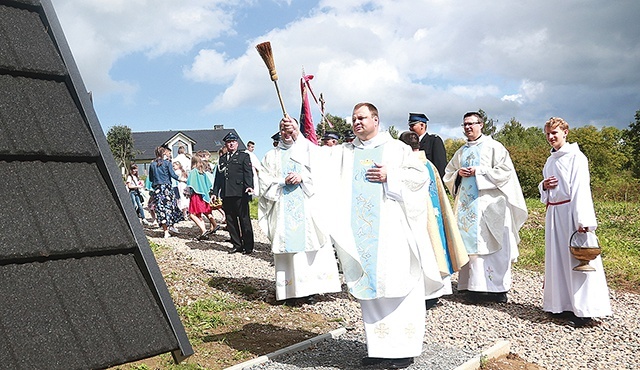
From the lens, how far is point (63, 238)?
1377 millimetres

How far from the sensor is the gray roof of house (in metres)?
60.0

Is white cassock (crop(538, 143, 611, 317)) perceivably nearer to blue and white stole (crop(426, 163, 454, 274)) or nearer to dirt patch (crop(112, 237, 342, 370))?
blue and white stole (crop(426, 163, 454, 274))

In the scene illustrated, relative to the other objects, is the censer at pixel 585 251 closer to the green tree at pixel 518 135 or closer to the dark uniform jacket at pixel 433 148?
the dark uniform jacket at pixel 433 148

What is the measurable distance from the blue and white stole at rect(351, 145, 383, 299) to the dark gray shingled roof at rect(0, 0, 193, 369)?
311 cm

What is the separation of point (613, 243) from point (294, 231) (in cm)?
700

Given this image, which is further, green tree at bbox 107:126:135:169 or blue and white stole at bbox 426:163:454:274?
green tree at bbox 107:126:135:169

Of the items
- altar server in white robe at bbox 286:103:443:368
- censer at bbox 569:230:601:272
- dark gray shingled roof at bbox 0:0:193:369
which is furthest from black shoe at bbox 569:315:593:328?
dark gray shingled roof at bbox 0:0:193:369

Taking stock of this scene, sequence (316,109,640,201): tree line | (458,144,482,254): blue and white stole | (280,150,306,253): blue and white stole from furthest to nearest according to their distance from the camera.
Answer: (316,109,640,201): tree line, (458,144,482,254): blue and white stole, (280,150,306,253): blue and white stole

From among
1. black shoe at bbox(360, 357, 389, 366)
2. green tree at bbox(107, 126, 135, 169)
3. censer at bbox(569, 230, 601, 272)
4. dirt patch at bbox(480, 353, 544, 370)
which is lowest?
dirt patch at bbox(480, 353, 544, 370)

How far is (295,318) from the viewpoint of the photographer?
251 inches

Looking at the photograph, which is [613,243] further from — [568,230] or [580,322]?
[568,230]

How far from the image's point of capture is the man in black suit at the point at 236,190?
10.5m

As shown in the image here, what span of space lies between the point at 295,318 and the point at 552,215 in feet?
Result: 9.80

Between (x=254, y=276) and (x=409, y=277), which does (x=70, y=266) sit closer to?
(x=409, y=277)
